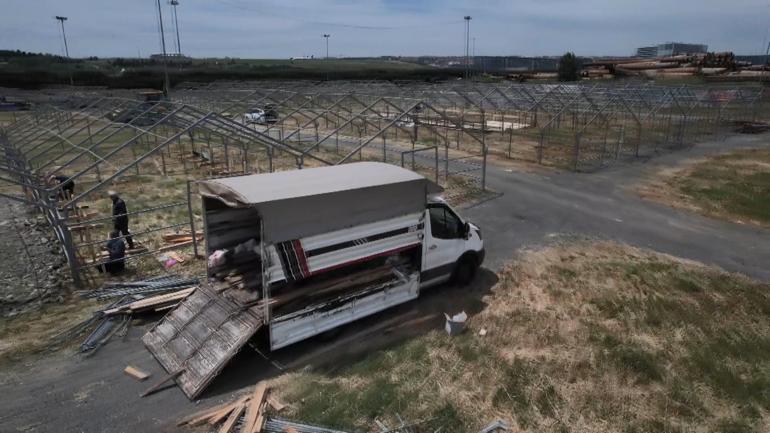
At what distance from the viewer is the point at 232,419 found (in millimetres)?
6805

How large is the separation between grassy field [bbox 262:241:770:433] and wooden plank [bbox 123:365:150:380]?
2288mm

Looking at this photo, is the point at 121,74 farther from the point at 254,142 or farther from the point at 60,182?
the point at 254,142

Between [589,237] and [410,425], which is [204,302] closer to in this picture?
[410,425]

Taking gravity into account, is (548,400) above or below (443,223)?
below

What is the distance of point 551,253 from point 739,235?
726 cm

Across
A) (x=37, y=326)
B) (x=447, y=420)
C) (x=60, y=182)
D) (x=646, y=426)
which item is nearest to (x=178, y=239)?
(x=37, y=326)

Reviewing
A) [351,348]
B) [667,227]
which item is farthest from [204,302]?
[667,227]

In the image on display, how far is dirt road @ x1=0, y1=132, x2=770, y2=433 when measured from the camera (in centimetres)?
720

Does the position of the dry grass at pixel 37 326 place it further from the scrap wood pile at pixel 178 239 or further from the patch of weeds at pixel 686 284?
the patch of weeds at pixel 686 284

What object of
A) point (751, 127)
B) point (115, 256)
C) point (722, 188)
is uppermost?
point (751, 127)

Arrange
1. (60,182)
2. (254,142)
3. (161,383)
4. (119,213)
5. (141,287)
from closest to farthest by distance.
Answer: (161,383) < (141,287) < (119,213) < (60,182) < (254,142)

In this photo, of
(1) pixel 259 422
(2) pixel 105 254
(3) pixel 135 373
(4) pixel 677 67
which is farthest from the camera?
(4) pixel 677 67

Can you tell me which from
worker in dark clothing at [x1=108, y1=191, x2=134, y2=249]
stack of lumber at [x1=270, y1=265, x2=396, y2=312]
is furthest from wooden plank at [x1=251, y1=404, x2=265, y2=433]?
worker in dark clothing at [x1=108, y1=191, x2=134, y2=249]

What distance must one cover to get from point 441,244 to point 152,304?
6.39 m
